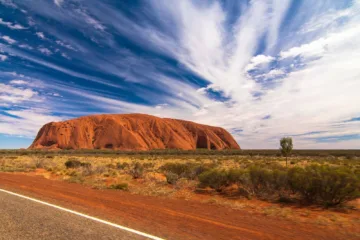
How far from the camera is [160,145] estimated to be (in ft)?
400

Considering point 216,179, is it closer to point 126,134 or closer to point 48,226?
point 48,226

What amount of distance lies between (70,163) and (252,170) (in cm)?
1980

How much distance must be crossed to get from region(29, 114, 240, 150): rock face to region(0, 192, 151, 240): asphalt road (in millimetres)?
101916

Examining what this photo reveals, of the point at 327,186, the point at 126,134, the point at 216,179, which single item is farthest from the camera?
the point at 126,134

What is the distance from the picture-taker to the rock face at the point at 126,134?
111 m

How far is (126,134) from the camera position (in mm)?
112188

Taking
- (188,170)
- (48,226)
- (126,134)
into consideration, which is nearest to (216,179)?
(188,170)

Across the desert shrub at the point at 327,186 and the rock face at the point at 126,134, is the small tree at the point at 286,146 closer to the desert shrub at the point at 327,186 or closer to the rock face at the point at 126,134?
the desert shrub at the point at 327,186

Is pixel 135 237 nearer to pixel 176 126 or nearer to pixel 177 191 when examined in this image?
pixel 177 191

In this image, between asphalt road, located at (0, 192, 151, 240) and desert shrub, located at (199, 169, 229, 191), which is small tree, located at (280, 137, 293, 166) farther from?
asphalt road, located at (0, 192, 151, 240)

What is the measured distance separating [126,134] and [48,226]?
109 m

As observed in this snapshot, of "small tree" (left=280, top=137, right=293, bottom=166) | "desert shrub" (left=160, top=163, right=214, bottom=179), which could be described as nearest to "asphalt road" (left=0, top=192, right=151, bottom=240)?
"desert shrub" (left=160, top=163, right=214, bottom=179)

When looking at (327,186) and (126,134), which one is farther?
(126,134)

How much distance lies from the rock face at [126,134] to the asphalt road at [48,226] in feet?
334
